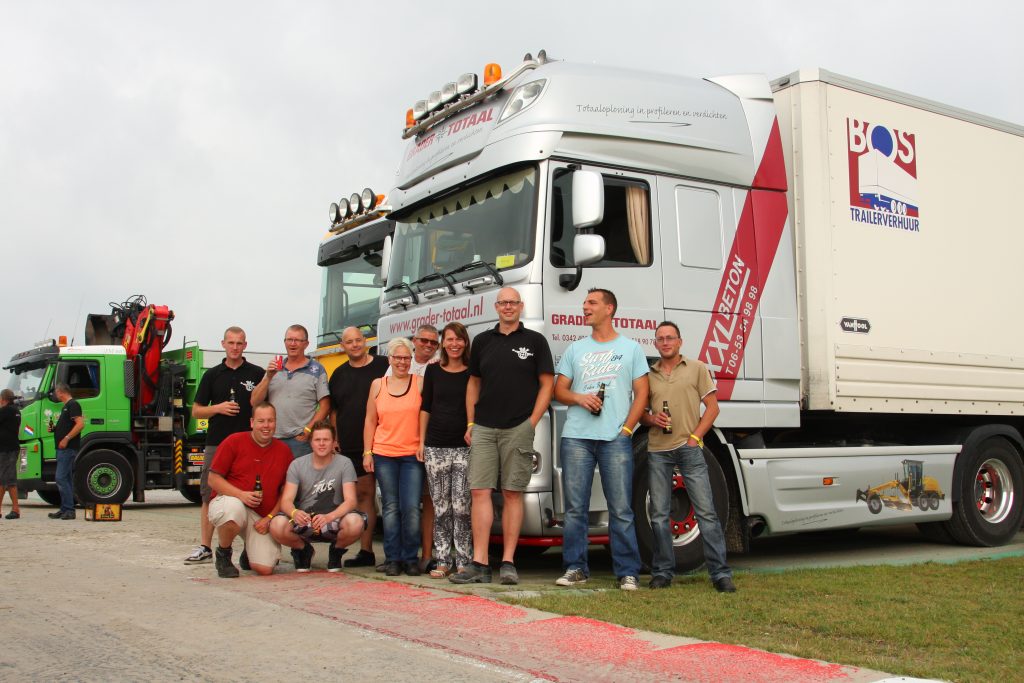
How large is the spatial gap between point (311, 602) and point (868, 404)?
15.8 ft

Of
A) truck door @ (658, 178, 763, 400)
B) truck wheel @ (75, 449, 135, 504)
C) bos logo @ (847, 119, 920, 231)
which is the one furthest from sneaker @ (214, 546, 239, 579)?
truck wheel @ (75, 449, 135, 504)

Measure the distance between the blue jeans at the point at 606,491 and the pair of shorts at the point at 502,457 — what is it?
10.6 inches

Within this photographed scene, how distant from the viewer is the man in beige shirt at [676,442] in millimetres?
7461

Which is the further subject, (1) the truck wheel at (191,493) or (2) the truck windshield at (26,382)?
(1) the truck wheel at (191,493)

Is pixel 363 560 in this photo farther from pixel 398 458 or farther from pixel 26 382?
pixel 26 382

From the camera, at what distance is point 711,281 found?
27.0 feet

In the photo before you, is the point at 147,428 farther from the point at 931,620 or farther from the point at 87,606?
the point at 931,620

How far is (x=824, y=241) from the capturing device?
29.1 ft

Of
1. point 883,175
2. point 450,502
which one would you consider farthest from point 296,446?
point 883,175

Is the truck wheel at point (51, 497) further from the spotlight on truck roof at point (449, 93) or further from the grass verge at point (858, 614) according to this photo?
the grass verge at point (858, 614)

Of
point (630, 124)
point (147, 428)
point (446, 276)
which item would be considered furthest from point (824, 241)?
point (147, 428)

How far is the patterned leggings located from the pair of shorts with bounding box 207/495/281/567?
1.20 metres

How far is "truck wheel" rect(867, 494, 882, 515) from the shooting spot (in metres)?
9.13

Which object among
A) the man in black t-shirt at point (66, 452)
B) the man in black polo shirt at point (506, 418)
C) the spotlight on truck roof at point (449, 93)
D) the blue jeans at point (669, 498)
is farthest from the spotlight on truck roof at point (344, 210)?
the blue jeans at point (669, 498)
